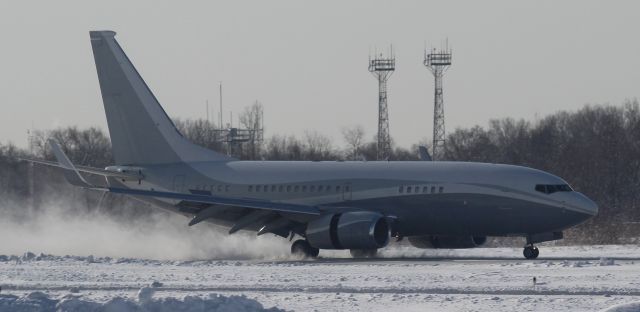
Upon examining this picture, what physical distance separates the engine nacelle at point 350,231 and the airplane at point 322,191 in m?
0.03

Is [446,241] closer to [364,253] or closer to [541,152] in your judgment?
[364,253]

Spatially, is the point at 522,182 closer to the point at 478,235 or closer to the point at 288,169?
the point at 478,235

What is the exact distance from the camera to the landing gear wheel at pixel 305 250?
46.4 metres

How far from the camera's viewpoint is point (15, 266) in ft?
133

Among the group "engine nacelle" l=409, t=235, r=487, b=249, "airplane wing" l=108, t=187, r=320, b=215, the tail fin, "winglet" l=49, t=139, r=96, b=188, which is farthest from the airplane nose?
"winglet" l=49, t=139, r=96, b=188

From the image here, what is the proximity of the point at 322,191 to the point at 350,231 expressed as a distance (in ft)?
11.0

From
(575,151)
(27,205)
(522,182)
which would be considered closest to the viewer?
(522,182)

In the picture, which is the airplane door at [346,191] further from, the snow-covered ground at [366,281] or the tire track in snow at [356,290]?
the tire track in snow at [356,290]

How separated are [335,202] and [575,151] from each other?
58.0 m

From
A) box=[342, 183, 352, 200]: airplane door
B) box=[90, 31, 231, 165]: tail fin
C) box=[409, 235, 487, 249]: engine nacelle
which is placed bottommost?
box=[409, 235, 487, 249]: engine nacelle

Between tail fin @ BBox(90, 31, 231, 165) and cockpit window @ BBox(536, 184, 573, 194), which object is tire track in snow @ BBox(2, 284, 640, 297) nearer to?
cockpit window @ BBox(536, 184, 573, 194)

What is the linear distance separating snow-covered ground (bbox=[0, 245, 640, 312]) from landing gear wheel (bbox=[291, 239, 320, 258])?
4.01ft

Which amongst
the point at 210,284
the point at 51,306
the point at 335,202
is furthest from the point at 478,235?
the point at 51,306

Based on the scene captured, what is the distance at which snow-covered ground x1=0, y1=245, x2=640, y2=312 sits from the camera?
27.0 metres
